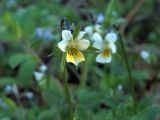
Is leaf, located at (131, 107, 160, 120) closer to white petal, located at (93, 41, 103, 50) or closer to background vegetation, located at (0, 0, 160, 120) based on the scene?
background vegetation, located at (0, 0, 160, 120)

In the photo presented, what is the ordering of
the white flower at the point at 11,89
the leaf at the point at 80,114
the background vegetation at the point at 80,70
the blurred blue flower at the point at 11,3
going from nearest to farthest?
the leaf at the point at 80,114
the background vegetation at the point at 80,70
the white flower at the point at 11,89
the blurred blue flower at the point at 11,3

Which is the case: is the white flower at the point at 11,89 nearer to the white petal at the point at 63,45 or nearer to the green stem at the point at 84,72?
the green stem at the point at 84,72

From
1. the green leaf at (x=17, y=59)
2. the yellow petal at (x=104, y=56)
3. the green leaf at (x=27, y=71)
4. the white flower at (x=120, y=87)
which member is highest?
the yellow petal at (x=104, y=56)

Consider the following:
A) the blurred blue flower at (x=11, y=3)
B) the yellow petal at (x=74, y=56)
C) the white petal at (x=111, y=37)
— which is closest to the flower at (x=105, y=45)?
the white petal at (x=111, y=37)

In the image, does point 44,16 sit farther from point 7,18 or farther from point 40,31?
point 40,31

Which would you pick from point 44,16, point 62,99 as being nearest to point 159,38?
point 44,16

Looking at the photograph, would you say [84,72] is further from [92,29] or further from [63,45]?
[63,45]
